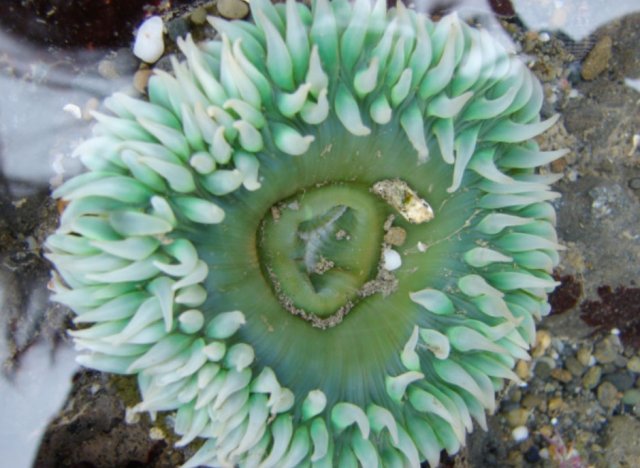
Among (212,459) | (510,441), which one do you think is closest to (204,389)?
(212,459)

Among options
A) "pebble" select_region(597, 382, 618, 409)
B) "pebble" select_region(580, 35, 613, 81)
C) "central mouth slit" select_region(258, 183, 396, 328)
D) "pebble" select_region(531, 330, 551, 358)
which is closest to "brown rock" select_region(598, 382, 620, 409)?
"pebble" select_region(597, 382, 618, 409)

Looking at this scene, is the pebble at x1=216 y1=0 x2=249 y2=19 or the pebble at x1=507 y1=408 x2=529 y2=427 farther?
the pebble at x1=507 y1=408 x2=529 y2=427

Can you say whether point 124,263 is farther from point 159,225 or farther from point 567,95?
point 567,95

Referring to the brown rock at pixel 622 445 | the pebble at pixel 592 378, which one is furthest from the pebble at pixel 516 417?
the brown rock at pixel 622 445

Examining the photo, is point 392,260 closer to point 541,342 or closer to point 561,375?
point 541,342

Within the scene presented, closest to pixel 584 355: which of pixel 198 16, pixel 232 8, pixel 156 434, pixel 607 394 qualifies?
pixel 607 394

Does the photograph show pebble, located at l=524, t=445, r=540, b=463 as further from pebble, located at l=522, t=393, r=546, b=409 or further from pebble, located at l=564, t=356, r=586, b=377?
pebble, located at l=564, t=356, r=586, b=377
